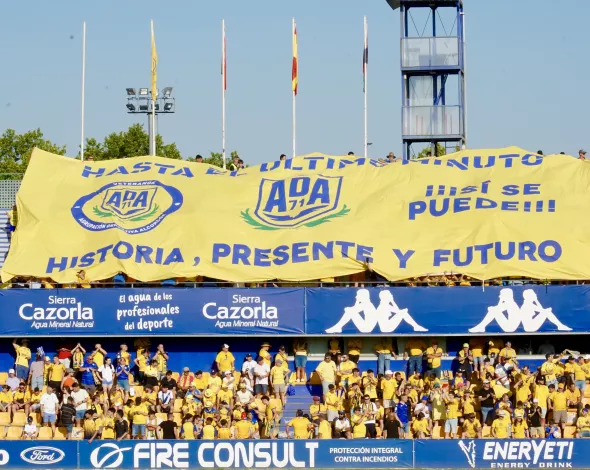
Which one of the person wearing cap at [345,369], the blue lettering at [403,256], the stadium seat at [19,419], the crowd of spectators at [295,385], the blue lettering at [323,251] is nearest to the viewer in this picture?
the crowd of spectators at [295,385]

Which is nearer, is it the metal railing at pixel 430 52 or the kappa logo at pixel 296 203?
the kappa logo at pixel 296 203

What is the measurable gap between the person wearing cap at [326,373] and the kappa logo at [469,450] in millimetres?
4597

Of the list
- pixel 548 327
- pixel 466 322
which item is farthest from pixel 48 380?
pixel 548 327

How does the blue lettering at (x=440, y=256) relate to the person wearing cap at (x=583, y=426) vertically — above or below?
above

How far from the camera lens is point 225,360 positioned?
1223 inches

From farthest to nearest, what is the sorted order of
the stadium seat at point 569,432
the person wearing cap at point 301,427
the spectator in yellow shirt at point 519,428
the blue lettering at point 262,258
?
the blue lettering at point 262,258 → the stadium seat at point 569,432 → the person wearing cap at point 301,427 → the spectator in yellow shirt at point 519,428

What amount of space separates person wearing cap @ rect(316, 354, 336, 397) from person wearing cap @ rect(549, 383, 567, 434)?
17.4ft

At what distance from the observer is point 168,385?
29516 mm

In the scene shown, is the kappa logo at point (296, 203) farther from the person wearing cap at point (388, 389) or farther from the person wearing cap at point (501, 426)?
the person wearing cap at point (501, 426)

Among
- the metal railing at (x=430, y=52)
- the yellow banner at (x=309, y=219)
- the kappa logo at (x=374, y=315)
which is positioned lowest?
the kappa logo at (x=374, y=315)

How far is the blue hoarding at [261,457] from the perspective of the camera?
2634cm

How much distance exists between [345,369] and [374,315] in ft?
5.87

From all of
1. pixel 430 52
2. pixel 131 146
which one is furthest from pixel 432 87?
pixel 131 146

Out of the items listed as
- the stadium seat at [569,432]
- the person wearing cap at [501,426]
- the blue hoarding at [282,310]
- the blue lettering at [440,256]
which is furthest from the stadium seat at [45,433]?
the stadium seat at [569,432]
